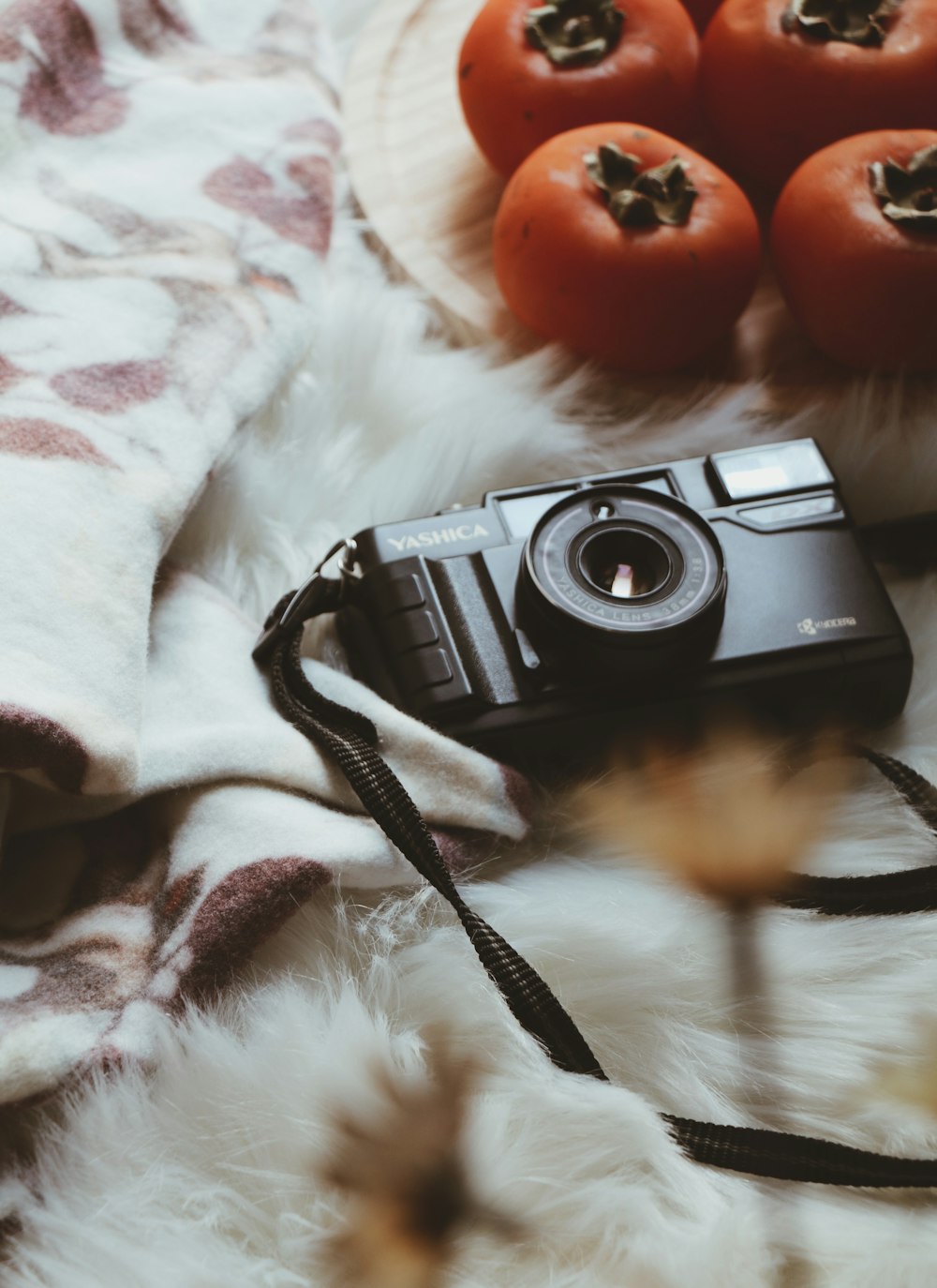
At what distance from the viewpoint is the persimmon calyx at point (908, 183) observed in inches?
17.9

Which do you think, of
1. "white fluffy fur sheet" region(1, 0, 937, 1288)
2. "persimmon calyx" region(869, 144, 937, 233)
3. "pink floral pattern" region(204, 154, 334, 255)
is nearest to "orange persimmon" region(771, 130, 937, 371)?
"persimmon calyx" region(869, 144, 937, 233)

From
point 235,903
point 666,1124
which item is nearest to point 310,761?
point 235,903

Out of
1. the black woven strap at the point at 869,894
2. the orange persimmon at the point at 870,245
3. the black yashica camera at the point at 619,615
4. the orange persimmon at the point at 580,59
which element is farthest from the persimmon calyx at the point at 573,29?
the black woven strap at the point at 869,894

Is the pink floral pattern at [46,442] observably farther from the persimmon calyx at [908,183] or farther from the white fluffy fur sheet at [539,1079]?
the persimmon calyx at [908,183]

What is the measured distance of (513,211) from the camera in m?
0.48

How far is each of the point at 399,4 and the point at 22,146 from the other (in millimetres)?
263

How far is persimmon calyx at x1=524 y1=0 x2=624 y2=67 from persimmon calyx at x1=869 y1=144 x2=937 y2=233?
137 millimetres

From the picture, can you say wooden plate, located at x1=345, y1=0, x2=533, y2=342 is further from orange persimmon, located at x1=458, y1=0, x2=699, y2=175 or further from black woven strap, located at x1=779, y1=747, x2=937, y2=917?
black woven strap, located at x1=779, y1=747, x2=937, y2=917

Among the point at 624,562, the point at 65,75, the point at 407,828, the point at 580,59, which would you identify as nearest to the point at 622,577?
the point at 624,562

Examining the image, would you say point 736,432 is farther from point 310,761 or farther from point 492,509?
point 310,761

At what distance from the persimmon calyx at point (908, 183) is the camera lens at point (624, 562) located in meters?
0.18

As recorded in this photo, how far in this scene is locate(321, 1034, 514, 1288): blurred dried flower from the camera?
0.99ft

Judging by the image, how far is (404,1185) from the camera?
31 cm

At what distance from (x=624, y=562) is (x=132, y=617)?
0.17 m
